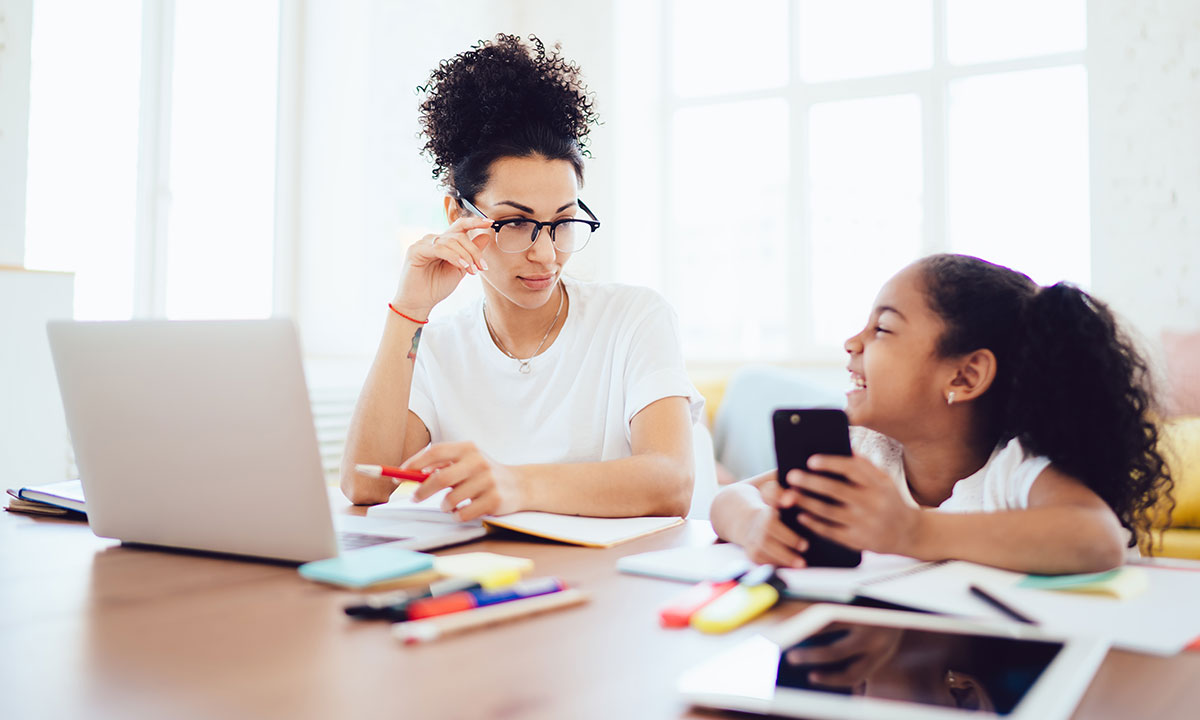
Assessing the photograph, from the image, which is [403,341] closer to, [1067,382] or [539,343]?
[539,343]

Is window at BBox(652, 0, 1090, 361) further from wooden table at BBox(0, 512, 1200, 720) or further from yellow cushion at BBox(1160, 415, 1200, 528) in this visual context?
wooden table at BBox(0, 512, 1200, 720)

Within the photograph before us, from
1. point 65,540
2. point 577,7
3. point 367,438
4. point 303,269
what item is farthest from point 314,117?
point 65,540

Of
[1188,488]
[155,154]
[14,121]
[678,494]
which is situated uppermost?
[155,154]

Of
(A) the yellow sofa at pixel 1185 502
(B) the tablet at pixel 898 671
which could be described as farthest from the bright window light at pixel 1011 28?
(B) the tablet at pixel 898 671

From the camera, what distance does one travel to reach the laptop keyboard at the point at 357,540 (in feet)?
2.98

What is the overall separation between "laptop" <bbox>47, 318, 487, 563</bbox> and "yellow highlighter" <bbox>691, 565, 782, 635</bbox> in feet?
1.13

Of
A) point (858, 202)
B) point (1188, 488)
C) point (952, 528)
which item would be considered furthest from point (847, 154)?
point (952, 528)

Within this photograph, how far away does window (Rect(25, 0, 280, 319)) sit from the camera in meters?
2.94

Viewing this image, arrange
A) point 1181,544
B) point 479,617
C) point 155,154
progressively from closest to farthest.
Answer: point 479,617, point 1181,544, point 155,154

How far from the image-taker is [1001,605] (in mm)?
648

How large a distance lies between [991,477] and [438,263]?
0.91 meters

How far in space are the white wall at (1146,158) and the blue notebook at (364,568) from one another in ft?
12.7

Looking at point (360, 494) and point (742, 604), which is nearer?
point (742, 604)

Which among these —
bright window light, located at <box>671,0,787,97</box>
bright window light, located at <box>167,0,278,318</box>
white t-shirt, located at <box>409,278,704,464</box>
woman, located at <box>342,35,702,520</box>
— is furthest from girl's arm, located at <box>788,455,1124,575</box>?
bright window light, located at <box>671,0,787,97</box>
